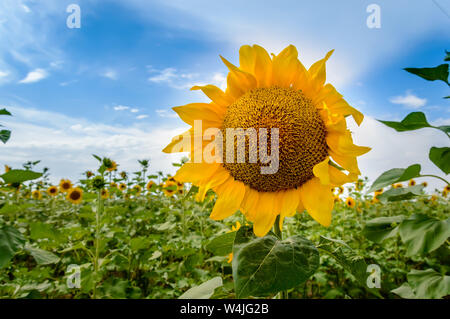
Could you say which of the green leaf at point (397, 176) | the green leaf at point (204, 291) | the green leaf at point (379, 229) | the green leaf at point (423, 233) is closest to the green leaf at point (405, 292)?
the green leaf at point (379, 229)

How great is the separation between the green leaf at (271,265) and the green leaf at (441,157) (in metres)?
1.01

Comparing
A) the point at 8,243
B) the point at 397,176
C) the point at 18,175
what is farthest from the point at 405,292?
the point at 18,175

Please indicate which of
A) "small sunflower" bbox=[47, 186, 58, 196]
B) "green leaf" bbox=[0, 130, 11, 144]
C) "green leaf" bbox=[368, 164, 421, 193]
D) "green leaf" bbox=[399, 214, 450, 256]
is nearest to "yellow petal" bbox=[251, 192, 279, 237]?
"green leaf" bbox=[368, 164, 421, 193]

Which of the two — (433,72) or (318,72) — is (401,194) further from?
(318,72)

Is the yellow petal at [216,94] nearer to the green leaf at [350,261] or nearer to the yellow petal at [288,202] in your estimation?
the yellow petal at [288,202]

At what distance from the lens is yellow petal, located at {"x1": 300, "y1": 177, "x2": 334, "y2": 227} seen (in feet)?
2.44

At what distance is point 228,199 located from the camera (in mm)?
829

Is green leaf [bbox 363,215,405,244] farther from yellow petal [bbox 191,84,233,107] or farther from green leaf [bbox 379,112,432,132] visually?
yellow petal [bbox 191,84,233,107]

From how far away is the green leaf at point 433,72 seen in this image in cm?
134

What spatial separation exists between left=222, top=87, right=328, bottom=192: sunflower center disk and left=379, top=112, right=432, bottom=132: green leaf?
0.72m
